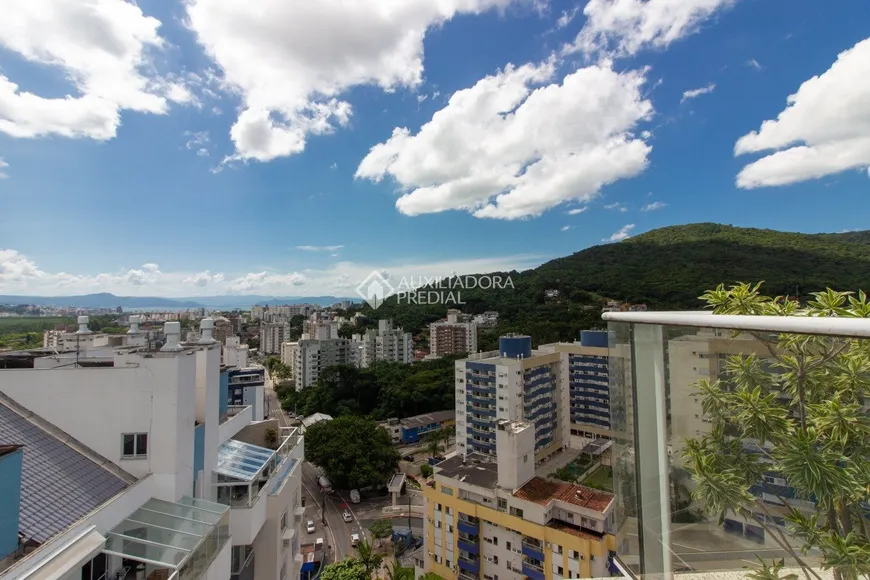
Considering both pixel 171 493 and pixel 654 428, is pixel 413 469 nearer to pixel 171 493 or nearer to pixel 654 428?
pixel 171 493

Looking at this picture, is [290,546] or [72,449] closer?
[72,449]

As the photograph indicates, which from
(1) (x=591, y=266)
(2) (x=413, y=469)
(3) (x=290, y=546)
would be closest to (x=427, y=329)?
(1) (x=591, y=266)

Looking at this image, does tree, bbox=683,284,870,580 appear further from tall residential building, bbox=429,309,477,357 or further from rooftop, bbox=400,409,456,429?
tall residential building, bbox=429,309,477,357

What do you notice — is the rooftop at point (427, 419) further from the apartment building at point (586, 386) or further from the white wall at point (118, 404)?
the white wall at point (118, 404)

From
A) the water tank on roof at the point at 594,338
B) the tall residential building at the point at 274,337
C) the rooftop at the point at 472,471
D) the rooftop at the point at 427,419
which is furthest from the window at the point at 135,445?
the tall residential building at the point at 274,337

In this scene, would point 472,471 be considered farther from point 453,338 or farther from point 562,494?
point 453,338

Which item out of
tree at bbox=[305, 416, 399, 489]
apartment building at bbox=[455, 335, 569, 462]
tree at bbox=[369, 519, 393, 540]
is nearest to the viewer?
tree at bbox=[369, 519, 393, 540]

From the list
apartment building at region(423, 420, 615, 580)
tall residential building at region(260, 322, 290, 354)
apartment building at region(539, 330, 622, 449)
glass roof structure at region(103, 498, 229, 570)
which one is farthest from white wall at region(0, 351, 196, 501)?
tall residential building at region(260, 322, 290, 354)
